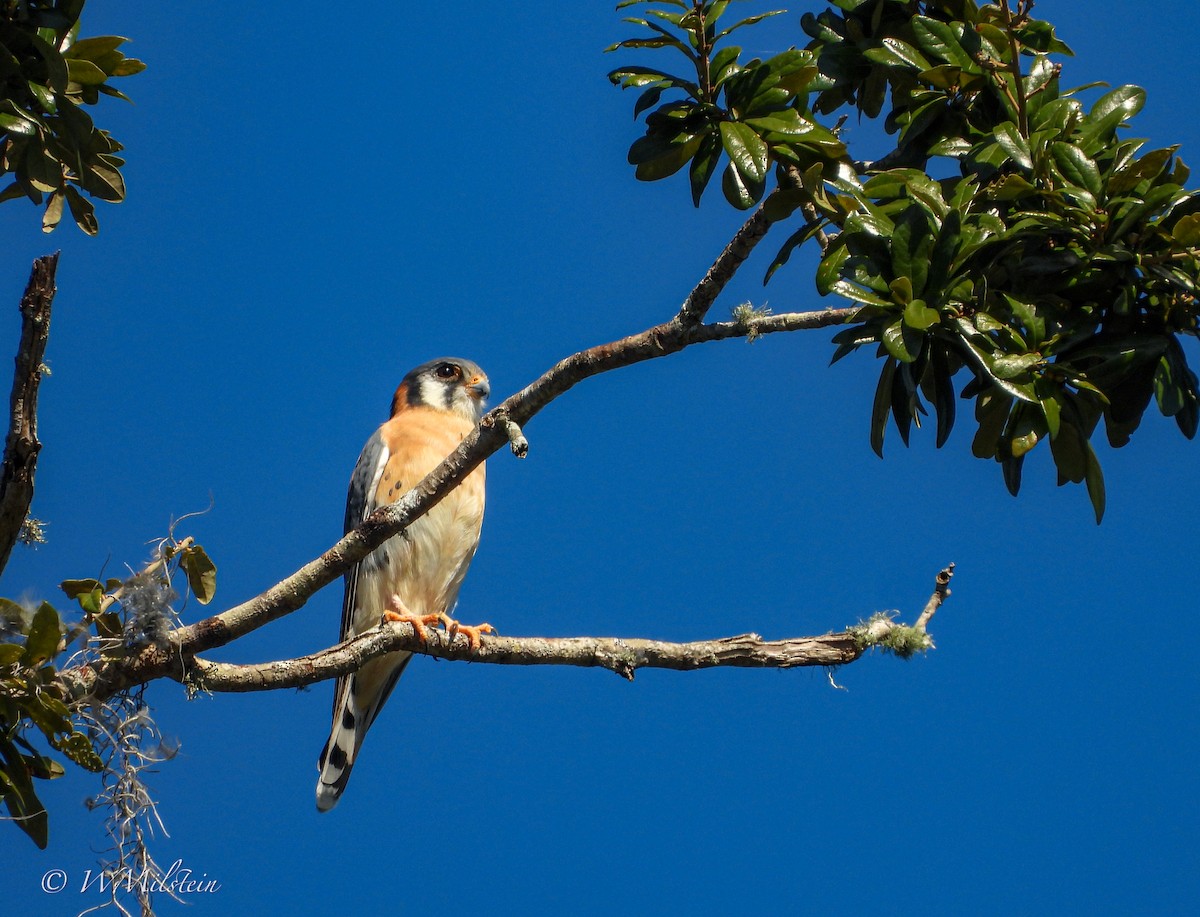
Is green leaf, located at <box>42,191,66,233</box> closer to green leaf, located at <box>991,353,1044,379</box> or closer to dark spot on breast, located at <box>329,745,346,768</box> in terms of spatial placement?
green leaf, located at <box>991,353,1044,379</box>

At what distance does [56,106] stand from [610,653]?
190 cm

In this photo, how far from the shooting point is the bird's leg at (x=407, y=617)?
351cm

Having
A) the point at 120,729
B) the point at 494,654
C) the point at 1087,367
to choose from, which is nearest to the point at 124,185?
the point at 120,729

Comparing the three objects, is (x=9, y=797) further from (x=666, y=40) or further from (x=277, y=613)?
(x=666, y=40)

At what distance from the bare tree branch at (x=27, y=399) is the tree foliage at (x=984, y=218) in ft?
4.35

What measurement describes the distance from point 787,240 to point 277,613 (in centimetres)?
152

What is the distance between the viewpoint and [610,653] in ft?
9.85

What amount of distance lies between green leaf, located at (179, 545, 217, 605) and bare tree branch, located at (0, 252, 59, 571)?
0.37 meters

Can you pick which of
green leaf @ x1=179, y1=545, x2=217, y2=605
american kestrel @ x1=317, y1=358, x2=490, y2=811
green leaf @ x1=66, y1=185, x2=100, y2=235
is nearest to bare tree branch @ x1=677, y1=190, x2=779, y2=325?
green leaf @ x1=179, y1=545, x2=217, y2=605

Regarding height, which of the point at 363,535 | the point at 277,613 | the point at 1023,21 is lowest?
the point at 277,613

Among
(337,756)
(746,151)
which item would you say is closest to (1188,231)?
(746,151)

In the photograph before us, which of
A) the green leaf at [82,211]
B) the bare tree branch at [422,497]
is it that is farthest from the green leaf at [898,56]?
the green leaf at [82,211]

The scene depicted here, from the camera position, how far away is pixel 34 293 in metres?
2.21

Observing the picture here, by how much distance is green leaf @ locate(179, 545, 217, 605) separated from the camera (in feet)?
8.48
